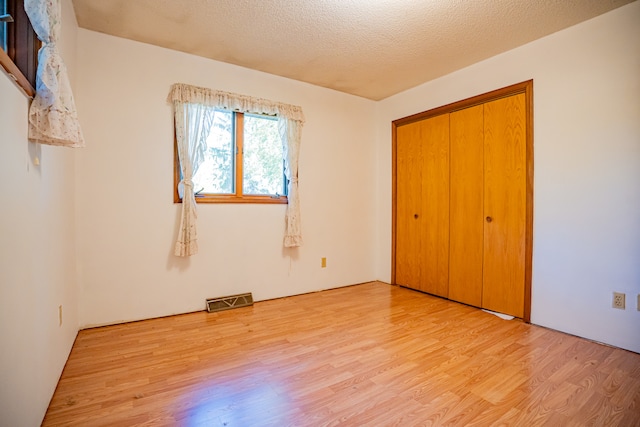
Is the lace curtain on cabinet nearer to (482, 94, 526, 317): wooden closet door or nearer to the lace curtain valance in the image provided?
the lace curtain valance

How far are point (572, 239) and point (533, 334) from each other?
83cm

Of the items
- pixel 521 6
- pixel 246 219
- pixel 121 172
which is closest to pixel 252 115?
pixel 246 219

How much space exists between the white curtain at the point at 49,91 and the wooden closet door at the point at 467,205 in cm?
324

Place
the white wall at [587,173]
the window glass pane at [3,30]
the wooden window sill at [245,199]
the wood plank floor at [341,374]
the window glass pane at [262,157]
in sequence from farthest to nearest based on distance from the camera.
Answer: the window glass pane at [262,157], the wooden window sill at [245,199], the white wall at [587,173], the wood plank floor at [341,374], the window glass pane at [3,30]

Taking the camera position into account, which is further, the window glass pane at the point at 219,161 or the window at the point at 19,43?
the window glass pane at the point at 219,161

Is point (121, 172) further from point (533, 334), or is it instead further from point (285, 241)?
point (533, 334)

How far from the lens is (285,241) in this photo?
11.2 ft

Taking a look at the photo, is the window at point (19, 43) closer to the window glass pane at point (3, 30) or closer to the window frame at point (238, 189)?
the window glass pane at point (3, 30)

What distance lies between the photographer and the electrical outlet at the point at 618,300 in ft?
7.18

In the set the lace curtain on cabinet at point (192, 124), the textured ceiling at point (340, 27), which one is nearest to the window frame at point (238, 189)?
the lace curtain on cabinet at point (192, 124)

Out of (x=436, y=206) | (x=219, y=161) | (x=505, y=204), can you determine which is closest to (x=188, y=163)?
(x=219, y=161)

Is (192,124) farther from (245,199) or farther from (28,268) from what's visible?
(28,268)

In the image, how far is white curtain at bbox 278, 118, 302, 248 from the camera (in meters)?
3.40

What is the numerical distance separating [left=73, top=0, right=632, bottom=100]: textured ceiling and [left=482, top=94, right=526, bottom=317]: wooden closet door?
2.12 ft
